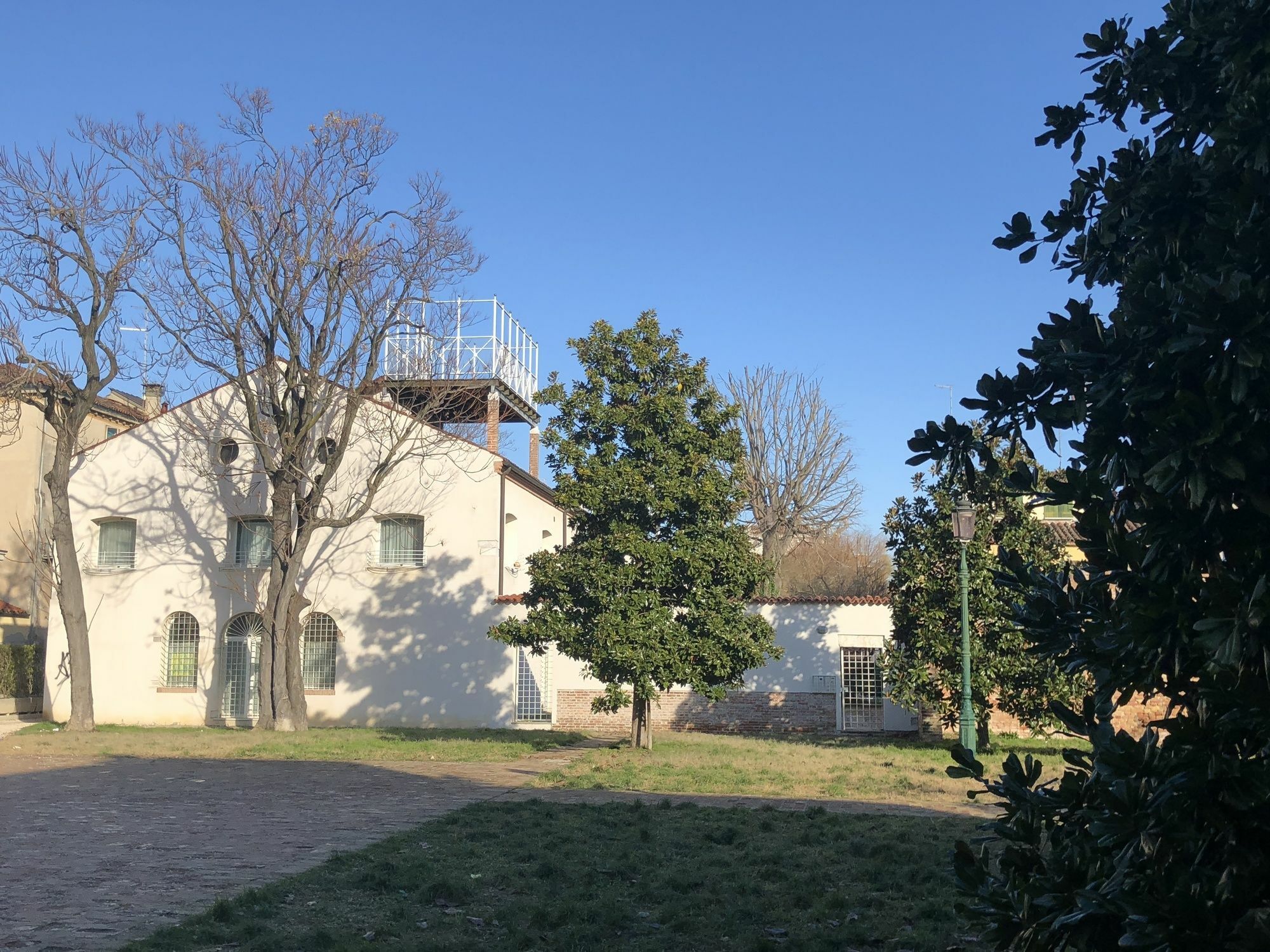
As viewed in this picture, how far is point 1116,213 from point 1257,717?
1617 millimetres

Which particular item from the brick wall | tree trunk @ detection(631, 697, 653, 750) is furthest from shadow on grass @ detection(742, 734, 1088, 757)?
tree trunk @ detection(631, 697, 653, 750)

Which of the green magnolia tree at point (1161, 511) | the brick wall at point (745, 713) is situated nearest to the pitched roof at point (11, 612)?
the brick wall at point (745, 713)

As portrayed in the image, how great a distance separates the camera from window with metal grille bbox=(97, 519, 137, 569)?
26219mm


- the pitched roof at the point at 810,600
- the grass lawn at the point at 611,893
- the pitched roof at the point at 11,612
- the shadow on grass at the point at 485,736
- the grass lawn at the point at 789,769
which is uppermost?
the pitched roof at the point at 810,600

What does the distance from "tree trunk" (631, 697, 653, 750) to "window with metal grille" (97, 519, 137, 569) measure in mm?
15037

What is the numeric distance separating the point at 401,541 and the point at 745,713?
30.1 ft

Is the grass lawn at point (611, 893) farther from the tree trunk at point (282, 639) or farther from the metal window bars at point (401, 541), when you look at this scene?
the metal window bars at point (401, 541)

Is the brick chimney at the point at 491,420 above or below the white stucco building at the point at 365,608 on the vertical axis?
above

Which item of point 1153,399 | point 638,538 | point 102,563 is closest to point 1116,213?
point 1153,399

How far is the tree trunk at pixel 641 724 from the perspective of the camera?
59.3 feet

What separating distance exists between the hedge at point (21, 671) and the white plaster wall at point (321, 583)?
2291 mm

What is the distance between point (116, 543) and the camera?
26344 millimetres

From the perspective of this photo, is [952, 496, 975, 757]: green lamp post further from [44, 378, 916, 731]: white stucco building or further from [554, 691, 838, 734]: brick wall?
[44, 378, 916, 731]: white stucco building

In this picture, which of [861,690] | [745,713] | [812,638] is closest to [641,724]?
[745,713]
